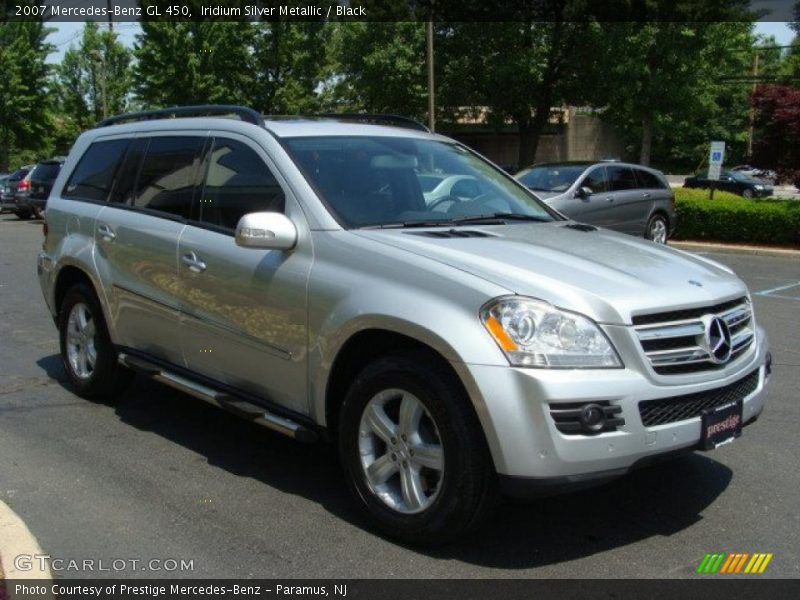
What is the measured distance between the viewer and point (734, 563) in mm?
3678

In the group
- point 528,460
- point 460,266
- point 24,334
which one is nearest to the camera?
point 528,460

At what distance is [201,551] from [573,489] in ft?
5.34

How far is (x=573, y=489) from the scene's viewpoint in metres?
3.42

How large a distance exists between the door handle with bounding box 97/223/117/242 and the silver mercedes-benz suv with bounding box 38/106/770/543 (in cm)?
2

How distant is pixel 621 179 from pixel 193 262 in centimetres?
1237

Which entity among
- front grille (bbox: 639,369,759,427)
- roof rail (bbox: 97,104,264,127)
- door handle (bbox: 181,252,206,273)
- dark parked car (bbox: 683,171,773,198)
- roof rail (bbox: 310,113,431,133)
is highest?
roof rail (bbox: 97,104,264,127)

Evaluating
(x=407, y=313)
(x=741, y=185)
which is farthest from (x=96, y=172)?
(x=741, y=185)

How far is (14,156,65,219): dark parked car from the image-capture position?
83.8 ft

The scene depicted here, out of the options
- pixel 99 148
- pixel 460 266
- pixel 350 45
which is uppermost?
pixel 350 45

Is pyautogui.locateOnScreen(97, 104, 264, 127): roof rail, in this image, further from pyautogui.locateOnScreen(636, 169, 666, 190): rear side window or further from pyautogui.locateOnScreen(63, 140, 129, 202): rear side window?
pyautogui.locateOnScreen(636, 169, 666, 190): rear side window

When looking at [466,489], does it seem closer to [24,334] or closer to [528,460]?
[528,460]

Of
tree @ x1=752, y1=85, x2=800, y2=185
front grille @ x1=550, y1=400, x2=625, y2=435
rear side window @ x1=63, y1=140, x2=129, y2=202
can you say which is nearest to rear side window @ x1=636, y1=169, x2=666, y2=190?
tree @ x1=752, y1=85, x2=800, y2=185

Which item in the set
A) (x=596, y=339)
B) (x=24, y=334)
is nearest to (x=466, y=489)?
(x=596, y=339)

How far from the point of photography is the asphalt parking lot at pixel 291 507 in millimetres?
3703
